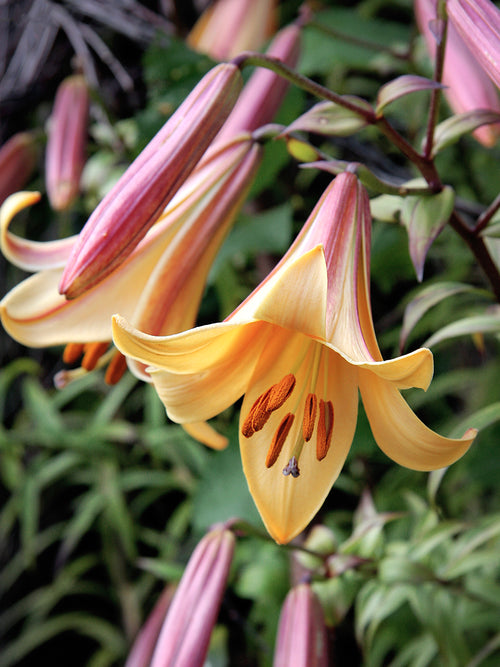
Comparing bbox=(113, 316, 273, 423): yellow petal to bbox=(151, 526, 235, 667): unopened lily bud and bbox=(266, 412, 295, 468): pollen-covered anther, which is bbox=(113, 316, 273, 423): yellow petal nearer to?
bbox=(266, 412, 295, 468): pollen-covered anther

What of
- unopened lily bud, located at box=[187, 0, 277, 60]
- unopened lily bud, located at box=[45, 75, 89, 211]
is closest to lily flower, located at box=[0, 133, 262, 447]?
unopened lily bud, located at box=[45, 75, 89, 211]

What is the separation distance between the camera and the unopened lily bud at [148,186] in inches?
15.8

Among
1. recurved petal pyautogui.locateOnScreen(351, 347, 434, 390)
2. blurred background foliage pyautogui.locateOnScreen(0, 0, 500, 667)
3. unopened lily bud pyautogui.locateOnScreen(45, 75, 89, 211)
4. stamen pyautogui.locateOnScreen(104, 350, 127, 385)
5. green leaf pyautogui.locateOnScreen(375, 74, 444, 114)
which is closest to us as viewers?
recurved petal pyautogui.locateOnScreen(351, 347, 434, 390)

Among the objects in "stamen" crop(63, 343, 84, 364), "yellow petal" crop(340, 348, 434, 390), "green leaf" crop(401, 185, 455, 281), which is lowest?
"stamen" crop(63, 343, 84, 364)

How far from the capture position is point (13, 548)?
53.8 inches

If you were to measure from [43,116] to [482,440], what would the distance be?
3.98ft

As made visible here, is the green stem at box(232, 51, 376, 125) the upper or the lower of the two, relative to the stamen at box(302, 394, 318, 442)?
upper

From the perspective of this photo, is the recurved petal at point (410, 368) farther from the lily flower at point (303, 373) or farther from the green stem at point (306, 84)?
the green stem at point (306, 84)

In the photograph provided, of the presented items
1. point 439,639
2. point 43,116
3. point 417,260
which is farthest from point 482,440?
point 43,116

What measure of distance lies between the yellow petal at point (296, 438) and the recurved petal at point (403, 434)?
3 cm

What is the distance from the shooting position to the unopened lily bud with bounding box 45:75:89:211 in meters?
0.97

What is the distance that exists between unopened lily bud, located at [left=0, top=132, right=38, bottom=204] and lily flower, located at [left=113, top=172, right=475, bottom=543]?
690 millimetres

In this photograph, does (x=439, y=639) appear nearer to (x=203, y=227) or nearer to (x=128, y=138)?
(x=203, y=227)

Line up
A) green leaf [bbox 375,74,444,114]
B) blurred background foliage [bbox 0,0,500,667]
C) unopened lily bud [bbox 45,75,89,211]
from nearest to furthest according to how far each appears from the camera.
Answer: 1. green leaf [bbox 375,74,444,114]
2. blurred background foliage [bbox 0,0,500,667]
3. unopened lily bud [bbox 45,75,89,211]
